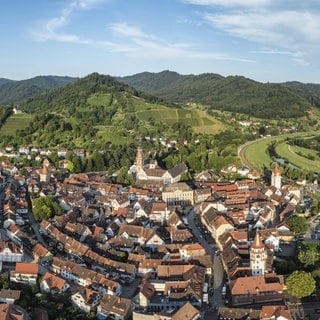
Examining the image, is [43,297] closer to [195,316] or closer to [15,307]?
[15,307]

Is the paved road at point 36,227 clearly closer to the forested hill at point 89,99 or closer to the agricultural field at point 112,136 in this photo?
the agricultural field at point 112,136

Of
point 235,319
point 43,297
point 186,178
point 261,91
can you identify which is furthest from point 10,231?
point 261,91

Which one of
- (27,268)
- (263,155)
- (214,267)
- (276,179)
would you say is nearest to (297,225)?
(214,267)

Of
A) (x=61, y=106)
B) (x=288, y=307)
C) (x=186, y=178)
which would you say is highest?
(x=61, y=106)

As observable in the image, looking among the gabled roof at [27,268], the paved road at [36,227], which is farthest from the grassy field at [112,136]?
the gabled roof at [27,268]

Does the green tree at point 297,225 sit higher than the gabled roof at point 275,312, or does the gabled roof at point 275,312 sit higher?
the green tree at point 297,225
